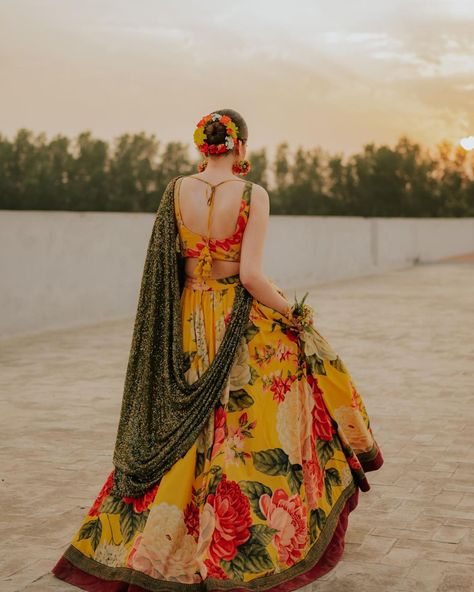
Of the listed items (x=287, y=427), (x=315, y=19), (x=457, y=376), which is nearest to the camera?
(x=287, y=427)

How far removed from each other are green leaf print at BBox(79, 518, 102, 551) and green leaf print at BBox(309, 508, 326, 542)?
79 cm

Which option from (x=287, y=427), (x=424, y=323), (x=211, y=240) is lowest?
(x=424, y=323)

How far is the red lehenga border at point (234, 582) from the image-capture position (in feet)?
11.7

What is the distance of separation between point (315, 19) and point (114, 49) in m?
14.6

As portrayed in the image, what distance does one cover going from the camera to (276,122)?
5488 cm

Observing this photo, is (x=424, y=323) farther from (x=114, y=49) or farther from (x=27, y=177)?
(x=27, y=177)

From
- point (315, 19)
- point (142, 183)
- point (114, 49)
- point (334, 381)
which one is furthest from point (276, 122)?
point (334, 381)

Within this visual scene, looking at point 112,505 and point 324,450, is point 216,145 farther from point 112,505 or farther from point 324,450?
point 112,505

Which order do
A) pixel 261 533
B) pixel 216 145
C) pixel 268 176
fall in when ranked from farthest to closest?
1. pixel 268 176
2. pixel 216 145
3. pixel 261 533

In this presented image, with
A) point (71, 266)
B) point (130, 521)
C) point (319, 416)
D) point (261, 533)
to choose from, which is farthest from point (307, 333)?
point (71, 266)

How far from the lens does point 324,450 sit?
13.1 feet

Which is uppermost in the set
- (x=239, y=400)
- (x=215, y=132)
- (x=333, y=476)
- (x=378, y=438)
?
(x=215, y=132)

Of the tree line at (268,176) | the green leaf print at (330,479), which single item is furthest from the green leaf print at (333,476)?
the tree line at (268,176)

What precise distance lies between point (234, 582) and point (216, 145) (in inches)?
62.7
